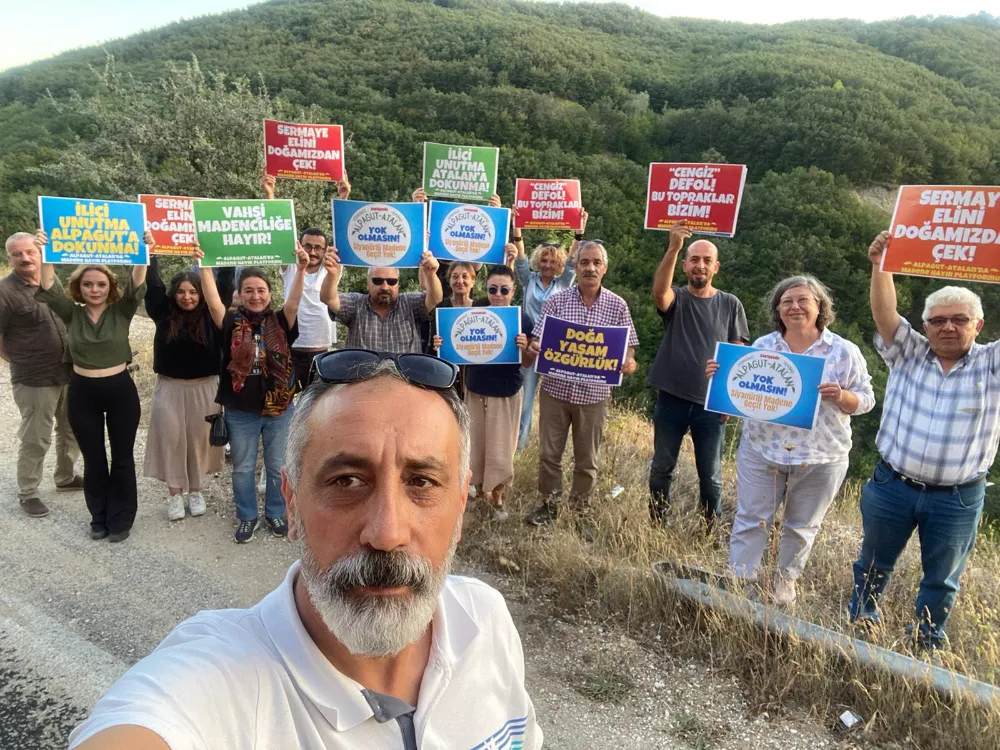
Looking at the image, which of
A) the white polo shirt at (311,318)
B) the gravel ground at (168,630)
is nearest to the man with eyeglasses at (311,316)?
the white polo shirt at (311,318)

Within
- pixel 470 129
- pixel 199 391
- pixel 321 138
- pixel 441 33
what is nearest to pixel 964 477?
pixel 199 391

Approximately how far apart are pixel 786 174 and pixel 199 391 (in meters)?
34.6

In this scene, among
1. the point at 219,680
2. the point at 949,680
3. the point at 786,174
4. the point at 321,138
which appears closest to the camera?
the point at 219,680

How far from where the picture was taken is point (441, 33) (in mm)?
51875

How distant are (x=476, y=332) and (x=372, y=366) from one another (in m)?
3.32

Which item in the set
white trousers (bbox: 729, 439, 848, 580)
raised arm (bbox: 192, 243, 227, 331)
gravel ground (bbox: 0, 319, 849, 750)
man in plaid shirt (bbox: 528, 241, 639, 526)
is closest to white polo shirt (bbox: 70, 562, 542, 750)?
gravel ground (bbox: 0, 319, 849, 750)

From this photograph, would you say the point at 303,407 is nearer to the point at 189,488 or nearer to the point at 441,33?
the point at 189,488

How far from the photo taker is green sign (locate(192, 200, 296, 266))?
4.72 meters

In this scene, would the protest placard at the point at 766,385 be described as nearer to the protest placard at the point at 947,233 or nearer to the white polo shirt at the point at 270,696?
the protest placard at the point at 947,233

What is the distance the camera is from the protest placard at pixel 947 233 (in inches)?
129

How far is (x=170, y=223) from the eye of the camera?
5.61 meters

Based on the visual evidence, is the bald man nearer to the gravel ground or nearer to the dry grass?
the dry grass

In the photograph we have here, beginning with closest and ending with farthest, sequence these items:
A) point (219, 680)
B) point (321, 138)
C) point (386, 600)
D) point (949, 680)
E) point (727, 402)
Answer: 1. point (219, 680)
2. point (386, 600)
3. point (949, 680)
4. point (727, 402)
5. point (321, 138)

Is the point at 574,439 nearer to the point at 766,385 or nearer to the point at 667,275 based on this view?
the point at 667,275
